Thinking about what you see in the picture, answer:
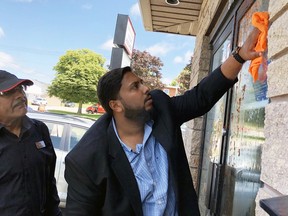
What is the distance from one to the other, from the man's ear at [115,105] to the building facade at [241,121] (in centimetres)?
82

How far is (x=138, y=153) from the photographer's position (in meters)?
1.77

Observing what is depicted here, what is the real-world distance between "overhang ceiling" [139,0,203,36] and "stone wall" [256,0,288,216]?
3461 millimetres

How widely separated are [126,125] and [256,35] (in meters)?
0.87

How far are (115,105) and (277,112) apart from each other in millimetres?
1018

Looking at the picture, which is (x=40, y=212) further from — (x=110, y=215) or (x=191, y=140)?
(x=191, y=140)

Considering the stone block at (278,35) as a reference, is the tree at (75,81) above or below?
above

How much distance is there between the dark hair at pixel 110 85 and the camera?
1.95 metres

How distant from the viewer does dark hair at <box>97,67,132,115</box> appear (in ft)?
6.39

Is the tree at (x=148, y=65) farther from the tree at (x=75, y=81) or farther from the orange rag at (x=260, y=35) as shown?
the orange rag at (x=260, y=35)

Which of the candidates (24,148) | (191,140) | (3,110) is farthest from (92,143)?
(191,140)

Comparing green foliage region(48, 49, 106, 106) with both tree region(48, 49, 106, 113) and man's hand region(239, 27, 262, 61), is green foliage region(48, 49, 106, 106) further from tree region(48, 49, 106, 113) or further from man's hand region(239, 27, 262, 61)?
man's hand region(239, 27, 262, 61)

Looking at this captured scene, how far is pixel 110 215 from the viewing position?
1.66m

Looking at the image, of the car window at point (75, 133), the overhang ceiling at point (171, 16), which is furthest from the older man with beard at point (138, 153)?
Result: the car window at point (75, 133)

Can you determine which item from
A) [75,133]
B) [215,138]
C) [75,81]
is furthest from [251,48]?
[75,81]
